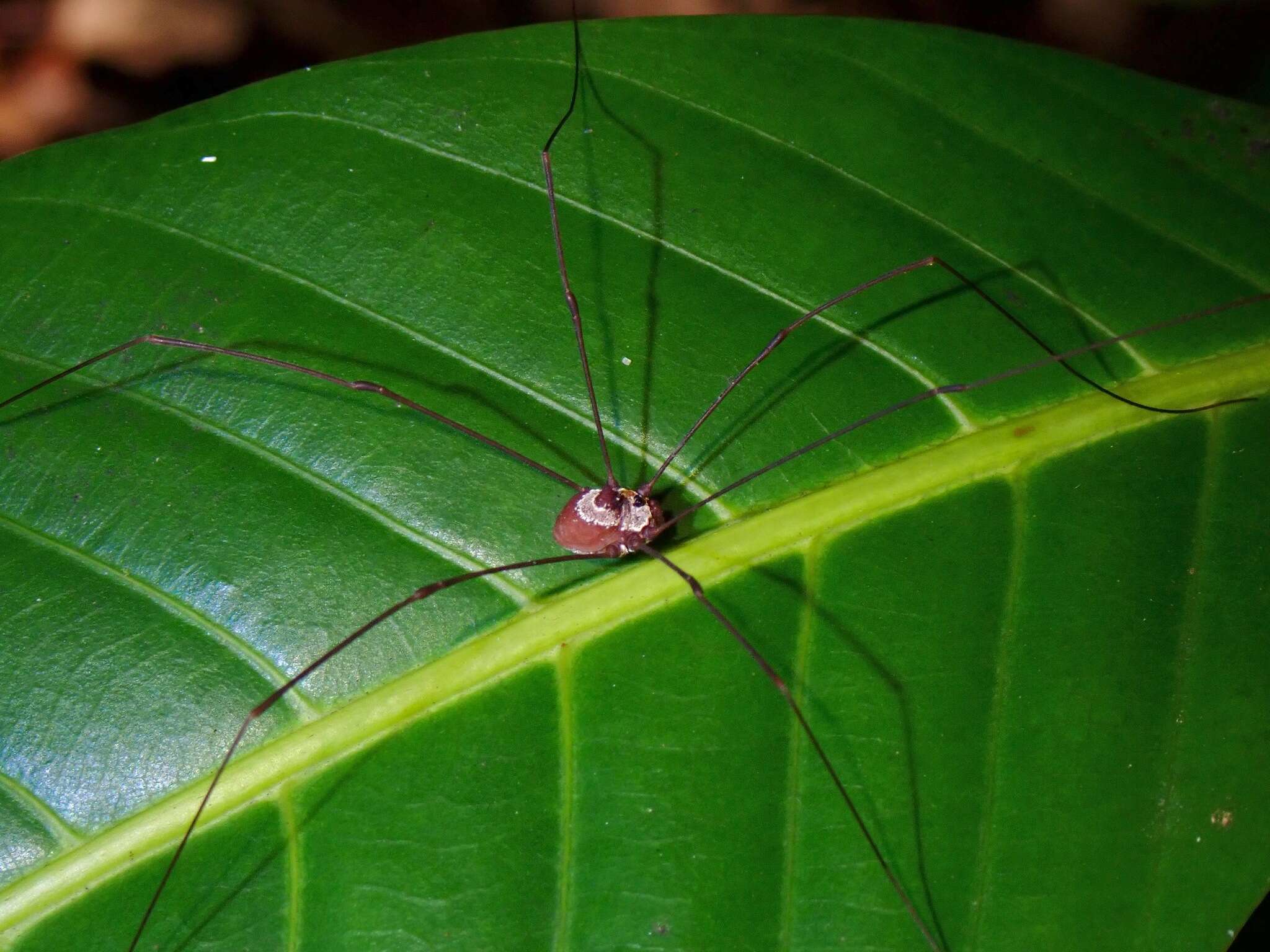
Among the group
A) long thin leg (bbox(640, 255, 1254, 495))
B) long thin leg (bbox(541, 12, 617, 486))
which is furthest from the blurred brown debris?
long thin leg (bbox(640, 255, 1254, 495))

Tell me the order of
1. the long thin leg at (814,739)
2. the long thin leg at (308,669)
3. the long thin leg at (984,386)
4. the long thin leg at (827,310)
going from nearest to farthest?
the long thin leg at (308,669), the long thin leg at (814,739), the long thin leg at (984,386), the long thin leg at (827,310)

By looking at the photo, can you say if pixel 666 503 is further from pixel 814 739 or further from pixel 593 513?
pixel 814 739

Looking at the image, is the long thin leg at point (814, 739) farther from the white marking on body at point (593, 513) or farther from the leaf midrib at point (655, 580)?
the white marking on body at point (593, 513)

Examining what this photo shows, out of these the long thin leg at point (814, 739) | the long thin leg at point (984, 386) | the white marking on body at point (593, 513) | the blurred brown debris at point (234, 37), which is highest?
the blurred brown debris at point (234, 37)

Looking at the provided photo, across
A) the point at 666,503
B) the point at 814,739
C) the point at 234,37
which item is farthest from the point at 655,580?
the point at 234,37

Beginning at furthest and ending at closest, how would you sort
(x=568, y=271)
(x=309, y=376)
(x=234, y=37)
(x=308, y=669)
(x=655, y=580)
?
1. (x=234, y=37)
2. (x=568, y=271)
3. (x=309, y=376)
4. (x=655, y=580)
5. (x=308, y=669)

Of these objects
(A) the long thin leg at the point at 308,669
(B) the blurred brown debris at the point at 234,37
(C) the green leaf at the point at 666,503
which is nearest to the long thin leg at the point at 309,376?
(C) the green leaf at the point at 666,503

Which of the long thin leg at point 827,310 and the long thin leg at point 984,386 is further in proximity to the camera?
the long thin leg at point 827,310
